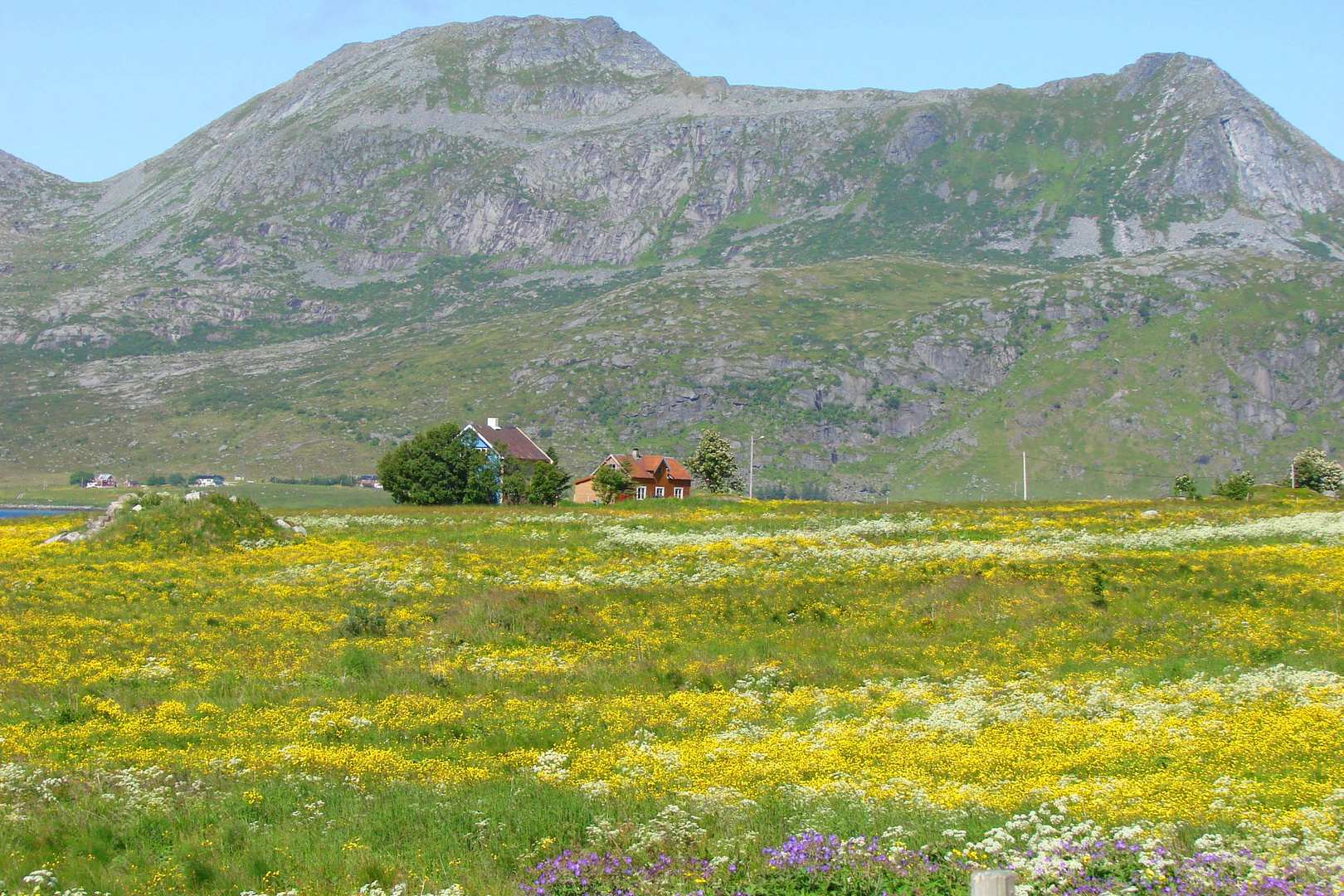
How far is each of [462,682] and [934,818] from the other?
39.3 feet

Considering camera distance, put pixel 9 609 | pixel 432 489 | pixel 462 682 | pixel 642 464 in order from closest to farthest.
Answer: pixel 462 682 < pixel 9 609 < pixel 432 489 < pixel 642 464

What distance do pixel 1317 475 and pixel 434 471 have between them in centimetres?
11064

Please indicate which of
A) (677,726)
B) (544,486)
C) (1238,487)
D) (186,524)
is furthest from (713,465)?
(677,726)

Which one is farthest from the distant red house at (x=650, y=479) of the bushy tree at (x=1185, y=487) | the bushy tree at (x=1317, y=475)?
the bushy tree at (x=1317, y=475)

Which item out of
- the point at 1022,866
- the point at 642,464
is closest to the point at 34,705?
the point at 1022,866

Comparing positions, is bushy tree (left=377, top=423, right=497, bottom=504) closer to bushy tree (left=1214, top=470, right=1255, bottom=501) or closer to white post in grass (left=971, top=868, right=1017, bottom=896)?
bushy tree (left=1214, top=470, right=1255, bottom=501)

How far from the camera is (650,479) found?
141875 mm

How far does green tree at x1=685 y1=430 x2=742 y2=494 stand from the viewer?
140125mm

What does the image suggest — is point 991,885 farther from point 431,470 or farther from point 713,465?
point 713,465

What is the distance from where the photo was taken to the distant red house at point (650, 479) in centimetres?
13900

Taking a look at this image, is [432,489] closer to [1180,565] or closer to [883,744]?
[1180,565]

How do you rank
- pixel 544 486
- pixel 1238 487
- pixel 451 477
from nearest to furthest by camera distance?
pixel 1238 487 < pixel 544 486 < pixel 451 477

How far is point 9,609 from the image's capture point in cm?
2878

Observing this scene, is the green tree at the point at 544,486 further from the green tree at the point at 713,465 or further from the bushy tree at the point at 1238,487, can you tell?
the bushy tree at the point at 1238,487
